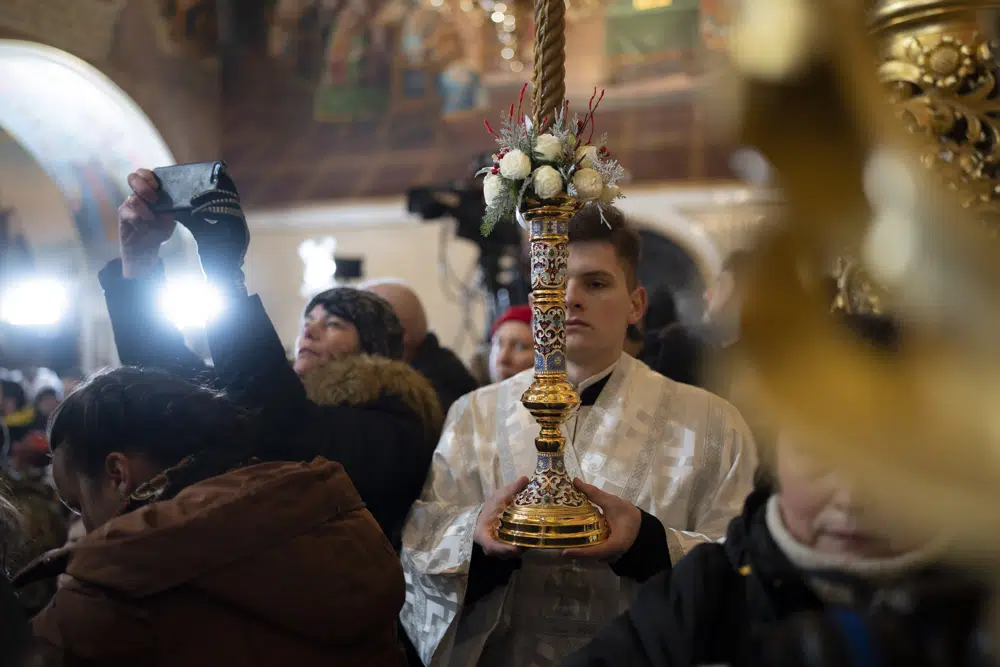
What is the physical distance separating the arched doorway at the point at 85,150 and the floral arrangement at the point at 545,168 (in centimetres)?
1115

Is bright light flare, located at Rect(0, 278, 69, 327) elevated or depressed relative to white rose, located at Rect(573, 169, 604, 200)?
depressed

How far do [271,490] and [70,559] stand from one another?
0.99 feet

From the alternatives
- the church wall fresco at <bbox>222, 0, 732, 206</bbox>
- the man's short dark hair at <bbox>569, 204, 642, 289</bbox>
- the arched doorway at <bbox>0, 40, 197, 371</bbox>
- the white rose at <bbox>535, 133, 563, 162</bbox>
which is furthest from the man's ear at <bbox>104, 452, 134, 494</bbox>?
the arched doorway at <bbox>0, 40, 197, 371</bbox>

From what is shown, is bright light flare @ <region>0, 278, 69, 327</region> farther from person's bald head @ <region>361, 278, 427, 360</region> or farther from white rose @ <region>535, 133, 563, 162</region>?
white rose @ <region>535, 133, 563, 162</region>

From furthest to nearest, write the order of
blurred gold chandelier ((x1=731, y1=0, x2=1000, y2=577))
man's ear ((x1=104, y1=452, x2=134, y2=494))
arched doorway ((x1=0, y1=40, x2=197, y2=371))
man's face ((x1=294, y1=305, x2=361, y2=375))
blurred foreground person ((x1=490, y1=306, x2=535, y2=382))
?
arched doorway ((x1=0, y1=40, x2=197, y2=371)) < blurred foreground person ((x1=490, y1=306, x2=535, y2=382)) < man's face ((x1=294, y1=305, x2=361, y2=375)) < man's ear ((x1=104, y1=452, x2=134, y2=494)) < blurred gold chandelier ((x1=731, y1=0, x2=1000, y2=577))

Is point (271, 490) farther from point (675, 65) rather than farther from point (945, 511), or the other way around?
point (675, 65)

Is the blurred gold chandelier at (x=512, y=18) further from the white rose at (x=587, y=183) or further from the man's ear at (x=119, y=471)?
the man's ear at (x=119, y=471)

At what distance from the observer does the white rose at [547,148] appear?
5.59 feet

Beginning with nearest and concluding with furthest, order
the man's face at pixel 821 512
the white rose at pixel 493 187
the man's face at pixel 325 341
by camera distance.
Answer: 1. the man's face at pixel 821 512
2. the white rose at pixel 493 187
3. the man's face at pixel 325 341

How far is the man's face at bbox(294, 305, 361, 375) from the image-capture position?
267 centimetres

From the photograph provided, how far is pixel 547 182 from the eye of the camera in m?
1.67

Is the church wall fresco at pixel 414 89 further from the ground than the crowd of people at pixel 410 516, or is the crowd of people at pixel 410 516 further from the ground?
the church wall fresco at pixel 414 89

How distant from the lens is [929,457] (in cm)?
64

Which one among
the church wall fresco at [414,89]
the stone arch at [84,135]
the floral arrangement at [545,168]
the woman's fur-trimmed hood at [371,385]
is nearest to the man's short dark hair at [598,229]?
the floral arrangement at [545,168]
